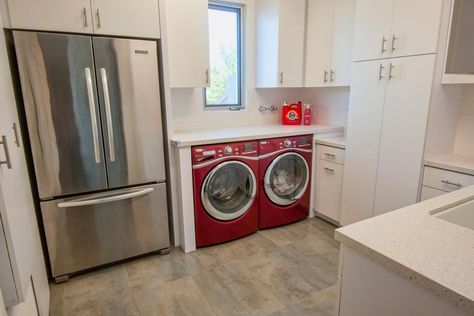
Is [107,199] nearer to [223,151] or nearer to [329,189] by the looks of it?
[223,151]

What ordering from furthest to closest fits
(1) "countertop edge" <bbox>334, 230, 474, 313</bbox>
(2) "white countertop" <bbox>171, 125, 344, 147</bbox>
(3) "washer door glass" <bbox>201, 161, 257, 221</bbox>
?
(3) "washer door glass" <bbox>201, 161, 257, 221</bbox> < (2) "white countertop" <bbox>171, 125, 344, 147</bbox> < (1) "countertop edge" <bbox>334, 230, 474, 313</bbox>

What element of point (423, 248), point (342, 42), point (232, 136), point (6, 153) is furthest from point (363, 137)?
point (6, 153)

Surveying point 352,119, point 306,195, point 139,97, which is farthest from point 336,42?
point 139,97

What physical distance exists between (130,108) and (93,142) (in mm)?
345

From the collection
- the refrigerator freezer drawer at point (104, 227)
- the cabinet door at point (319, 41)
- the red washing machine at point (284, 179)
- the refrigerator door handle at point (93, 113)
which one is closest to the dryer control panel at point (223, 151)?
the red washing machine at point (284, 179)

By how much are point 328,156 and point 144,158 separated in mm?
1716

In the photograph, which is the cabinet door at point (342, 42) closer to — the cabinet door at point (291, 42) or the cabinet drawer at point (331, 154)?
the cabinet door at point (291, 42)

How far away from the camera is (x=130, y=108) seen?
2.12m

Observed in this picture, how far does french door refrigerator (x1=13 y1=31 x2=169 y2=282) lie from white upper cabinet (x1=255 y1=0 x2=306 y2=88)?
132 centimetres

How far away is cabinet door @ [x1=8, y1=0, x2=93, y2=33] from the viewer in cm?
172

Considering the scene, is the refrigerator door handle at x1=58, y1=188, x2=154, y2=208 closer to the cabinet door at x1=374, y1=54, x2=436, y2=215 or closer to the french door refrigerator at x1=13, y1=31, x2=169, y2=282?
the french door refrigerator at x1=13, y1=31, x2=169, y2=282

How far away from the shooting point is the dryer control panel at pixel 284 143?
265 cm

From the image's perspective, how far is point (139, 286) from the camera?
6.86 feet

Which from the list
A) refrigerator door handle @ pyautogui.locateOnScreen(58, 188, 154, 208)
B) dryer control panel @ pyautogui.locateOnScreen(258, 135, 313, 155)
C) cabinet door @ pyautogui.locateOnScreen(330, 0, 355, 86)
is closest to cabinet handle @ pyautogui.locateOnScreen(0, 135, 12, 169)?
refrigerator door handle @ pyautogui.locateOnScreen(58, 188, 154, 208)
